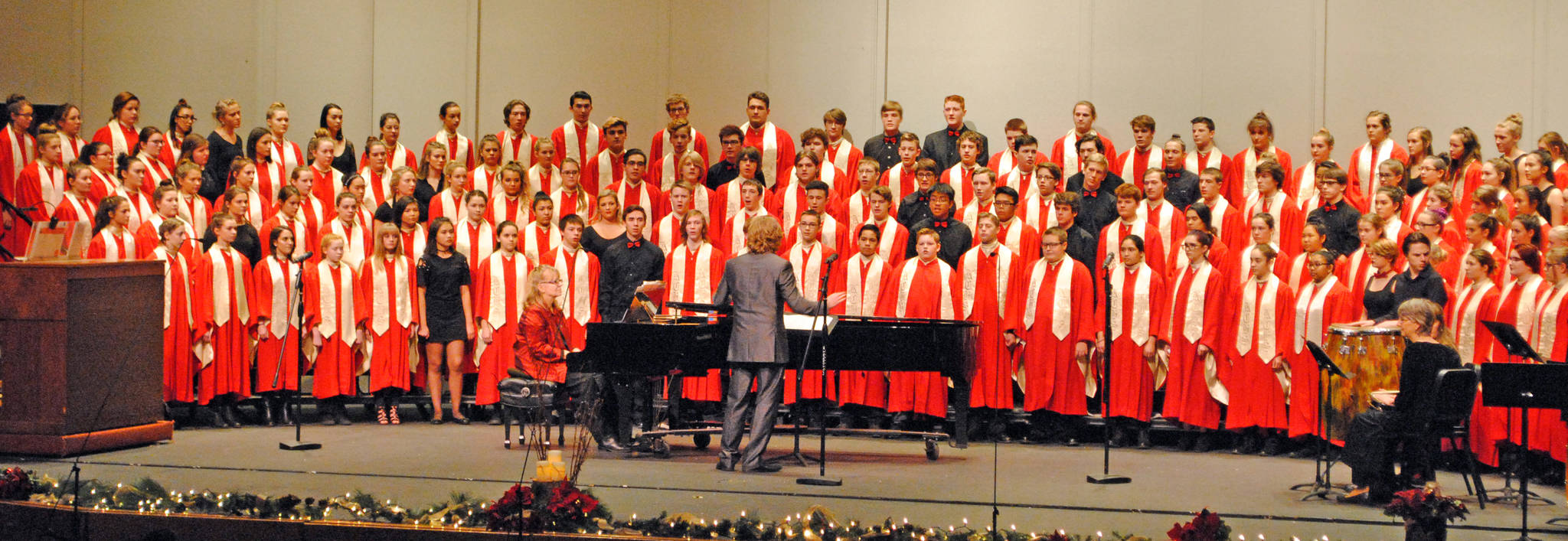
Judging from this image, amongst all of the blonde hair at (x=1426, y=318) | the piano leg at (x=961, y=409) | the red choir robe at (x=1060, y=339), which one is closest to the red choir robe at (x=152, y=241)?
the piano leg at (x=961, y=409)

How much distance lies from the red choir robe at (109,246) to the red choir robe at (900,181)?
17.1ft

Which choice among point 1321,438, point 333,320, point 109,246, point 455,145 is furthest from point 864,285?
point 109,246

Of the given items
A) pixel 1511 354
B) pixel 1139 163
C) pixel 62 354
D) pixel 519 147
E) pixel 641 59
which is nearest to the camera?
pixel 1511 354

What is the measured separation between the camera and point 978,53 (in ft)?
39.2

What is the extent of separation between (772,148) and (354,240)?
3329 millimetres

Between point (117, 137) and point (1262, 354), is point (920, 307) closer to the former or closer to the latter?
point (1262, 354)

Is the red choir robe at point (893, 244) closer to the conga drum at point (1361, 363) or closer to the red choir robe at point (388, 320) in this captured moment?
the conga drum at point (1361, 363)

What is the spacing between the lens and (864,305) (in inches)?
351

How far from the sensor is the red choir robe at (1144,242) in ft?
28.6

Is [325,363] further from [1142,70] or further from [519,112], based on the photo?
[1142,70]

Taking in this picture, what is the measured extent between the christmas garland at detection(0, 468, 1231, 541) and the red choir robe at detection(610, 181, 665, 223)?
5.10 m

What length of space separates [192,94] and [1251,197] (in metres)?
9.47

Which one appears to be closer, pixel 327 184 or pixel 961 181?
pixel 961 181


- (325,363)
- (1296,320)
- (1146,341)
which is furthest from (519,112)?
(1296,320)
